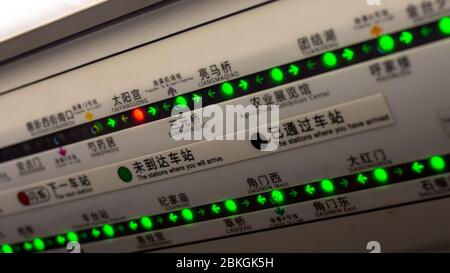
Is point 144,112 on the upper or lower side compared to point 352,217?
upper

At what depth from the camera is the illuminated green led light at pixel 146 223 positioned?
3.11ft

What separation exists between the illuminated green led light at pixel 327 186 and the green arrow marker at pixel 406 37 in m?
0.22

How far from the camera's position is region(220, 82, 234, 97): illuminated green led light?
0.82 m

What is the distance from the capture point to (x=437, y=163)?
0.75 m

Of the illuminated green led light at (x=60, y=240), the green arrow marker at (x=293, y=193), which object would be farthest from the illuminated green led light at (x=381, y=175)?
the illuminated green led light at (x=60, y=240)

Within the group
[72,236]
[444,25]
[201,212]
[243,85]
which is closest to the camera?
[444,25]

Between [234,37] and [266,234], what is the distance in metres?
0.31

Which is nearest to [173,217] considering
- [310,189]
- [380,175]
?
[310,189]

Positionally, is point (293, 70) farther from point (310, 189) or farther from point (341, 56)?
point (310, 189)

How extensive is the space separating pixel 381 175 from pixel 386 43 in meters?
0.18
